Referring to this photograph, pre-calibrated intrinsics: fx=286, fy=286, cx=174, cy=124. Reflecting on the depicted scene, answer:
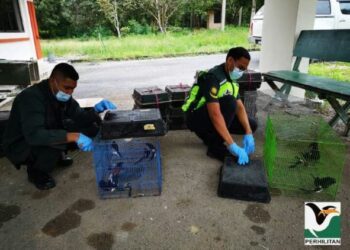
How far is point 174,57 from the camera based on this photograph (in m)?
11.7

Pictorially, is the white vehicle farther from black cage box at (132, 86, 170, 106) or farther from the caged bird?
the caged bird

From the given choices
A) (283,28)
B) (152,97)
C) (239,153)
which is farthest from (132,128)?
(283,28)

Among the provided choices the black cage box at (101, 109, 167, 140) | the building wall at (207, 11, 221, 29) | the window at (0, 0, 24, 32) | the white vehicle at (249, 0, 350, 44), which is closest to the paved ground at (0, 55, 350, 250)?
the black cage box at (101, 109, 167, 140)

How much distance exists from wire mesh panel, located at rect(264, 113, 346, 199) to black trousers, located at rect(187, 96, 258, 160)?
1.30 ft

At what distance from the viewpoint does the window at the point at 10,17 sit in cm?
655

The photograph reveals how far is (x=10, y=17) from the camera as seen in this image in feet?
22.5

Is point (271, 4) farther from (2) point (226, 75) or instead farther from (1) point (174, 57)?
(1) point (174, 57)

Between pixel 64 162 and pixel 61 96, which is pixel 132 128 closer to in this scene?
pixel 61 96

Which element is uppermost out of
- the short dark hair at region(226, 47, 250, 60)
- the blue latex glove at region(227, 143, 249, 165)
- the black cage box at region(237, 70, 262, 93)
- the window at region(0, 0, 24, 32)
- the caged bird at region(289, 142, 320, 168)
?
the window at region(0, 0, 24, 32)

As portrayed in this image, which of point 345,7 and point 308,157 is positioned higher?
point 345,7

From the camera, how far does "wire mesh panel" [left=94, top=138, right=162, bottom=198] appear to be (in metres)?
2.46

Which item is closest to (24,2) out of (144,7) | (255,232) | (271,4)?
(271,4)

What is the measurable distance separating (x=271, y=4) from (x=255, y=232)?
177 inches

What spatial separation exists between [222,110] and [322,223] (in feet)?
4.43
